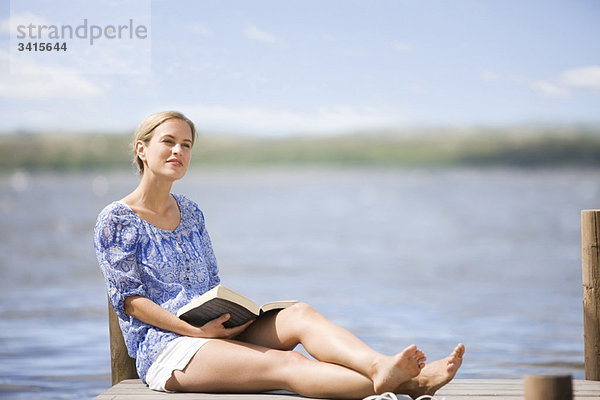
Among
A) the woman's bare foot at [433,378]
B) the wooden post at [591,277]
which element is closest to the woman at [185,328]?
the woman's bare foot at [433,378]

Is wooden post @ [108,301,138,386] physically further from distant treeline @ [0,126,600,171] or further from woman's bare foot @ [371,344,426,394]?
distant treeline @ [0,126,600,171]

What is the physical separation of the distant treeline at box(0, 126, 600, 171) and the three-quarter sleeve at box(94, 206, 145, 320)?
104 ft

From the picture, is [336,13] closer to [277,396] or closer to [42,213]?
[42,213]

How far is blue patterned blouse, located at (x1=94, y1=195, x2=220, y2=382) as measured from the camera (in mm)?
2781

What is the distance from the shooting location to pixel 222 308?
2672 mm

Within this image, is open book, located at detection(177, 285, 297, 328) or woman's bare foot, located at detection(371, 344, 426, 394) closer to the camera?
woman's bare foot, located at detection(371, 344, 426, 394)

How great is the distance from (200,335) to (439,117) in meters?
34.1

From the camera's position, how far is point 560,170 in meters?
35.8

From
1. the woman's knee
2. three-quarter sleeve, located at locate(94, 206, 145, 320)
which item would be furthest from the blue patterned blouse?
the woman's knee

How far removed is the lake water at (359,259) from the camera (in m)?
7.33

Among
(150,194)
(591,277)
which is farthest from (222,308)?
(591,277)

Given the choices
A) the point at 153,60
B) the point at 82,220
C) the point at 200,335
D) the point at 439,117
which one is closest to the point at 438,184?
the point at 439,117

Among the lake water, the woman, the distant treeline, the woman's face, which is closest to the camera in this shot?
the woman

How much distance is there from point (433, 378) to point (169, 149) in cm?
130
